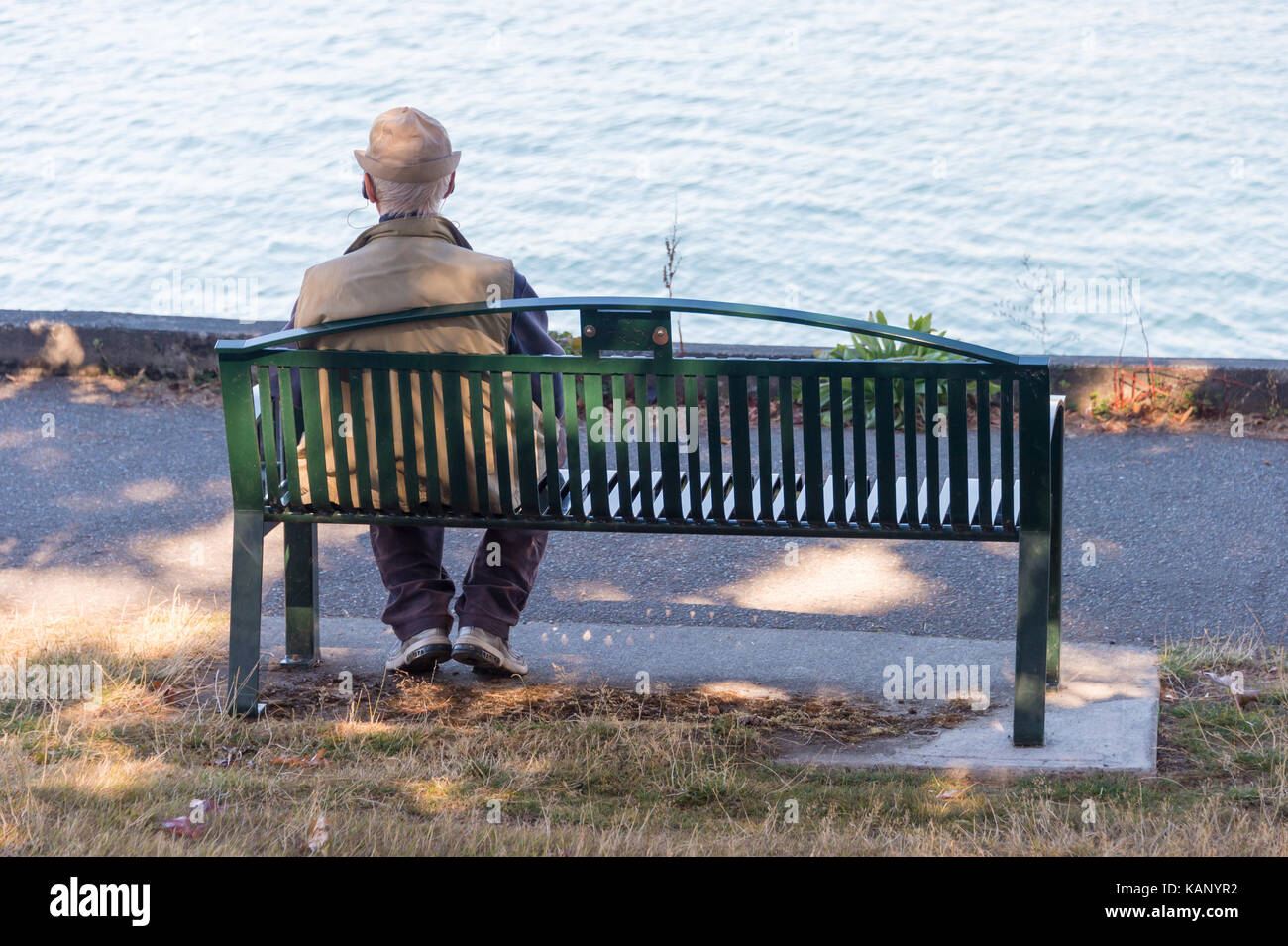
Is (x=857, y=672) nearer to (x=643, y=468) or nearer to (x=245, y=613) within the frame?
(x=643, y=468)

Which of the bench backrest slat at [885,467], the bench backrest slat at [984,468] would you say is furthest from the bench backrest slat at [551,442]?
the bench backrest slat at [984,468]

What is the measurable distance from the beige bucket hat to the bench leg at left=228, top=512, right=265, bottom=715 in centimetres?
101

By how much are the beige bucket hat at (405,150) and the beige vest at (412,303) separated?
0.41ft

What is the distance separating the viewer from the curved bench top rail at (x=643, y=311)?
3.54 meters

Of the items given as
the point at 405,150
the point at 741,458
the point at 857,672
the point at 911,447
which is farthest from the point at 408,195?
the point at 857,672

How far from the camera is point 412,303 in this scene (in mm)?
3955

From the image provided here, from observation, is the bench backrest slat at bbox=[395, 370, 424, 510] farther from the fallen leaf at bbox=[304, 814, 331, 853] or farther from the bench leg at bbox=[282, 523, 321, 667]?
the fallen leaf at bbox=[304, 814, 331, 853]

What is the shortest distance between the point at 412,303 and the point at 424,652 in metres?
0.99

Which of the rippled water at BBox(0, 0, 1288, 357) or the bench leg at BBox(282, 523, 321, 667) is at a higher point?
the rippled water at BBox(0, 0, 1288, 357)

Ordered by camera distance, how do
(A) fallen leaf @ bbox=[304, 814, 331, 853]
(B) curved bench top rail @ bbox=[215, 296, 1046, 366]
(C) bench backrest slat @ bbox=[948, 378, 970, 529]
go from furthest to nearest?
(C) bench backrest slat @ bbox=[948, 378, 970, 529] < (B) curved bench top rail @ bbox=[215, 296, 1046, 366] < (A) fallen leaf @ bbox=[304, 814, 331, 853]

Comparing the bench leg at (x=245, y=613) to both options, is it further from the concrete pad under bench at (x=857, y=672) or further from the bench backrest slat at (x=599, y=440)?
the concrete pad under bench at (x=857, y=672)

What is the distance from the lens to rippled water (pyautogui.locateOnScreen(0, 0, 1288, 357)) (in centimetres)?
1831

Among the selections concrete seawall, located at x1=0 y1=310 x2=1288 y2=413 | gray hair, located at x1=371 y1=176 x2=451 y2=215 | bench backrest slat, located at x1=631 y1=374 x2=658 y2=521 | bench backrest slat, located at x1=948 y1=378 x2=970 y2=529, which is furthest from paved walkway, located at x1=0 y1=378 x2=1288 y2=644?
gray hair, located at x1=371 y1=176 x2=451 y2=215

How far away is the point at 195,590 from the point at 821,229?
1547cm
